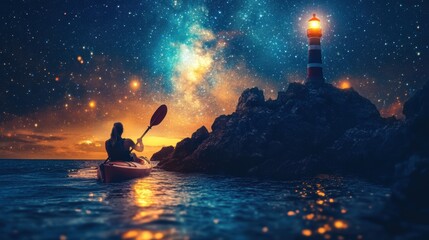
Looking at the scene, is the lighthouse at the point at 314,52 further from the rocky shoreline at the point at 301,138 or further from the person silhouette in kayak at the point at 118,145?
the person silhouette in kayak at the point at 118,145

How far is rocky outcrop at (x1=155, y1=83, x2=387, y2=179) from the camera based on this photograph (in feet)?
79.1

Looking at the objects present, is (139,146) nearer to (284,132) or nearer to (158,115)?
(158,115)

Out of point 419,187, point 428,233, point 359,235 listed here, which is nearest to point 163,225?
point 359,235

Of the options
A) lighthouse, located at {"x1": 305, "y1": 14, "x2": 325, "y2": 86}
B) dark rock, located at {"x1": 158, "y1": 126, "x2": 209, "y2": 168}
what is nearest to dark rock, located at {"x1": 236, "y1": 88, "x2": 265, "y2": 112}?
dark rock, located at {"x1": 158, "y1": 126, "x2": 209, "y2": 168}

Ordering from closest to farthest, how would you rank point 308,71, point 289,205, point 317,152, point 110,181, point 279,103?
point 289,205, point 110,181, point 317,152, point 279,103, point 308,71

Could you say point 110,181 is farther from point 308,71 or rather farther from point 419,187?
point 308,71

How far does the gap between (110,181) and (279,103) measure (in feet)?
55.4

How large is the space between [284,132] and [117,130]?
13.6 meters

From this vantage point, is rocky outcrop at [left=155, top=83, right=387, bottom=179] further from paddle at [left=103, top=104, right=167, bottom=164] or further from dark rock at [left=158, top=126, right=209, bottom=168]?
paddle at [left=103, top=104, right=167, bottom=164]

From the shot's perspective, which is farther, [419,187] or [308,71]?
[308,71]

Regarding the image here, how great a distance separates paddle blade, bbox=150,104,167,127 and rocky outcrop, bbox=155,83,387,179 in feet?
19.3

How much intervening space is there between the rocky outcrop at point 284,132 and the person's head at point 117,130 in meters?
10.3

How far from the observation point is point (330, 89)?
96.6 ft

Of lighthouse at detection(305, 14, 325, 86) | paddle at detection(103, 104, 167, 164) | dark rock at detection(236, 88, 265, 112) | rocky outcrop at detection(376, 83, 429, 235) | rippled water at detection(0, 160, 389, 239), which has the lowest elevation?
rippled water at detection(0, 160, 389, 239)
